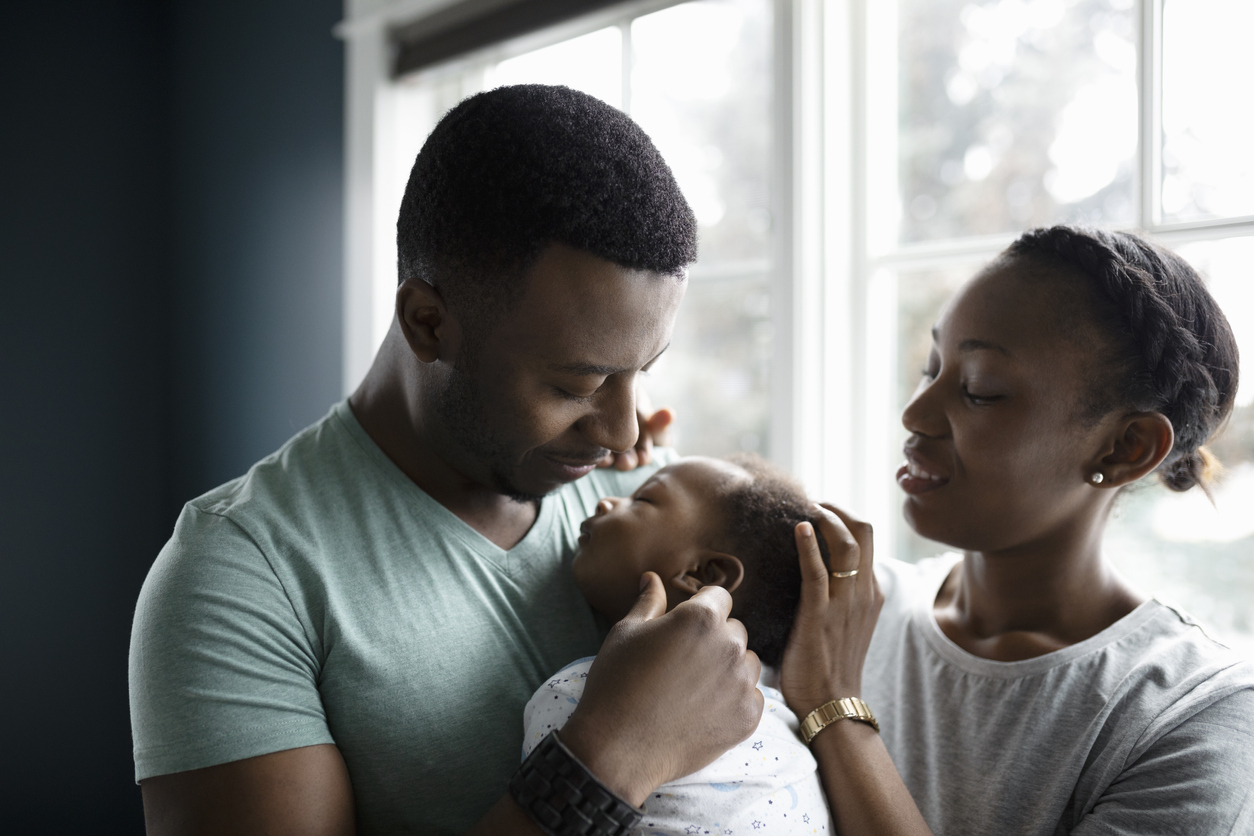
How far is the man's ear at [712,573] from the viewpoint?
4.37 feet

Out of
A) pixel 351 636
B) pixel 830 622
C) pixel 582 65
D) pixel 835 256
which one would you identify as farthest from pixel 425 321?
pixel 582 65

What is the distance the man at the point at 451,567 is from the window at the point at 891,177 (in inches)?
36.4

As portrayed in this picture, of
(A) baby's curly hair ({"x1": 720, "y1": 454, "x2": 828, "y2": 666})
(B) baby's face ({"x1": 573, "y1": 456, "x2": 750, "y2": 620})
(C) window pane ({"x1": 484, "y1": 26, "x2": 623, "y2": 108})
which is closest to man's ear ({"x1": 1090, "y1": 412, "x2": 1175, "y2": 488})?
(A) baby's curly hair ({"x1": 720, "y1": 454, "x2": 828, "y2": 666})

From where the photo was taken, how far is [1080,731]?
1.19 m

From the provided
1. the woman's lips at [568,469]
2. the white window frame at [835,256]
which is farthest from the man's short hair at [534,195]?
the white window frame at [835,256]

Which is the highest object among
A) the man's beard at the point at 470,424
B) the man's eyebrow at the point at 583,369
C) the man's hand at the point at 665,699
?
the man's eyebrow at the point at 583,369

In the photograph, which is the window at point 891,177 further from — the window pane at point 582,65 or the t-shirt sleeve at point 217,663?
the t-shirt sleeve at point 217,663

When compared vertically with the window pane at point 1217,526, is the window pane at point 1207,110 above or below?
above

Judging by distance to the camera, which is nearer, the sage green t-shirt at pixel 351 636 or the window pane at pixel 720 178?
the sage green t-shirt at pixel 351 636

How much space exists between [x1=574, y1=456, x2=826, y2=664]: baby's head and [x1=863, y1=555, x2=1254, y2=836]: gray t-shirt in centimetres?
26

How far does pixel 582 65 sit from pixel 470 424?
173 cm

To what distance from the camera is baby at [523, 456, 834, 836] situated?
3.85ft

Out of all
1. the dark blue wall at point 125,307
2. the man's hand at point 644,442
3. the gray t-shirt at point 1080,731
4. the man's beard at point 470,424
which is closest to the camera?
the gray t-shirt at point 1080,731

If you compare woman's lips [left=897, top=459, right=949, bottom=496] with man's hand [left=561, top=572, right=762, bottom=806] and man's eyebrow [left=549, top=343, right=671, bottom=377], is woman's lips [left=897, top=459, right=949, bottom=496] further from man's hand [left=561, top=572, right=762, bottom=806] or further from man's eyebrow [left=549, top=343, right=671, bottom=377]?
man's eyebrow [left=549, top=343, right=671, bottom=377]
